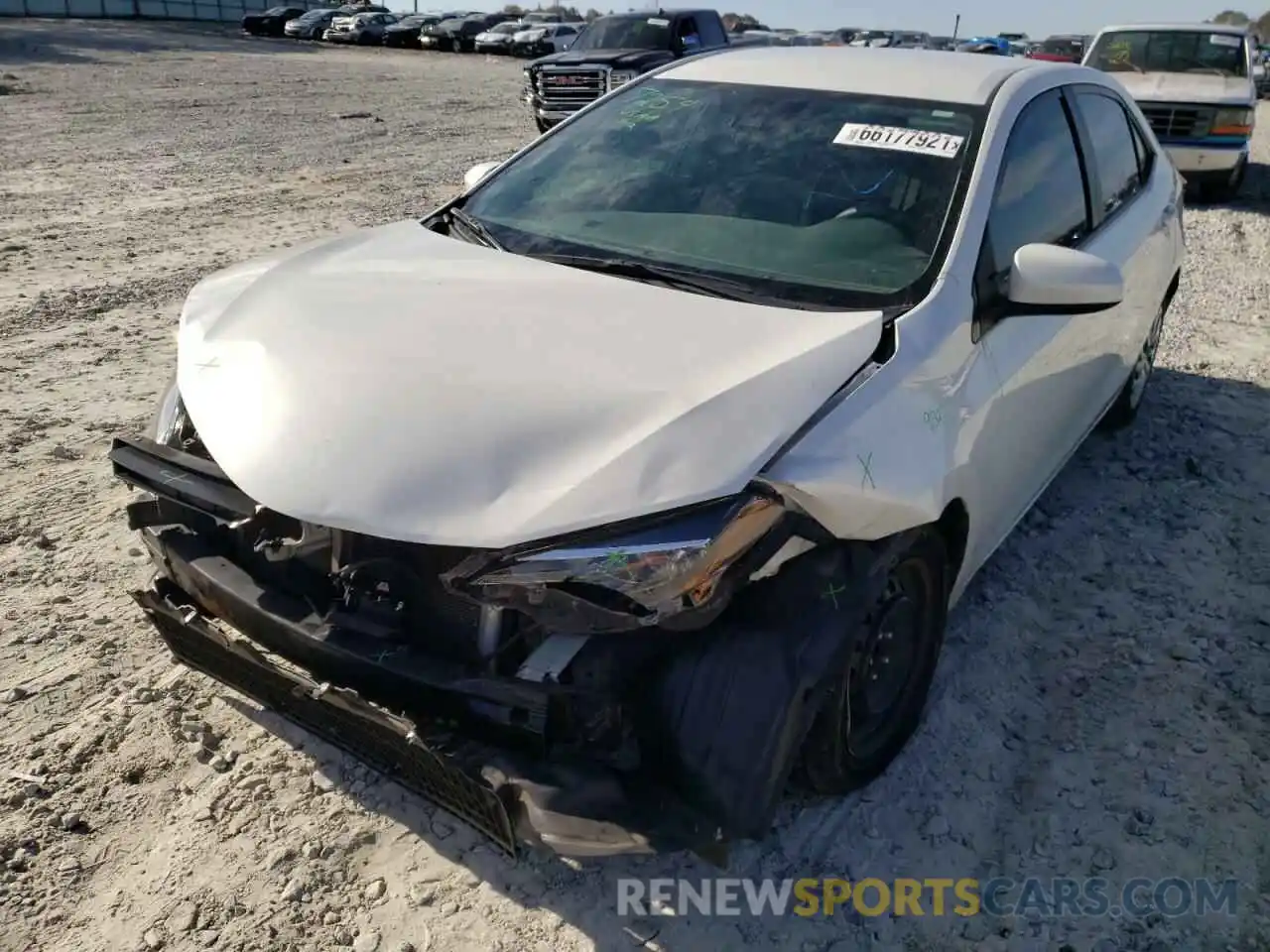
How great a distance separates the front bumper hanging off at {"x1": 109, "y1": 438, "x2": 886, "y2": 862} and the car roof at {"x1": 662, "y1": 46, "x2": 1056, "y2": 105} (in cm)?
182

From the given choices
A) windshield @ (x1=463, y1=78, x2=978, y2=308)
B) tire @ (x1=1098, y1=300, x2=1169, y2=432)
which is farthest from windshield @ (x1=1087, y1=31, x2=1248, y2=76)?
windshield @ (x1=463, y1=78, x2=978, y2=308)

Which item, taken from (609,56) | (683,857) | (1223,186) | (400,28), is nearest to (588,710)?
(683,857)

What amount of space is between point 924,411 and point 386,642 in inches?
54.7

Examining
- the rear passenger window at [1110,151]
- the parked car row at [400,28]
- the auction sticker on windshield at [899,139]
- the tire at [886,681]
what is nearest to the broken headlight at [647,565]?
the tire at [886,681]

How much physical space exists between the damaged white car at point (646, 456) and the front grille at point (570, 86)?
39.6ft

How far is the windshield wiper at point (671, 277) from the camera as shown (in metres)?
2.83

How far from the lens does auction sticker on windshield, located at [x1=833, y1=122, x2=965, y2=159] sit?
3.14m

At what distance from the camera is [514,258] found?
312cm

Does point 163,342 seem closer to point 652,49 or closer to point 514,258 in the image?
point 514,258

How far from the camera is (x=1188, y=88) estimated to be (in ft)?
37.2

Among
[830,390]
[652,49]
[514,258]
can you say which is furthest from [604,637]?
[652,49]

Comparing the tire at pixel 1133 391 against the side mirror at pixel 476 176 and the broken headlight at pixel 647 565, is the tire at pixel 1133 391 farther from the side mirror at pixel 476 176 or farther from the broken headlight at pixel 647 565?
the broken headlight at pixel 647 565

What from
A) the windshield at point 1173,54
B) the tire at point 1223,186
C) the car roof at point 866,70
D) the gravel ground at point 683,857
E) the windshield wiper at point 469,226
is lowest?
the gravel ground at point 683,857

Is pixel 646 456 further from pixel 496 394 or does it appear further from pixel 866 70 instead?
pixel 866 70
